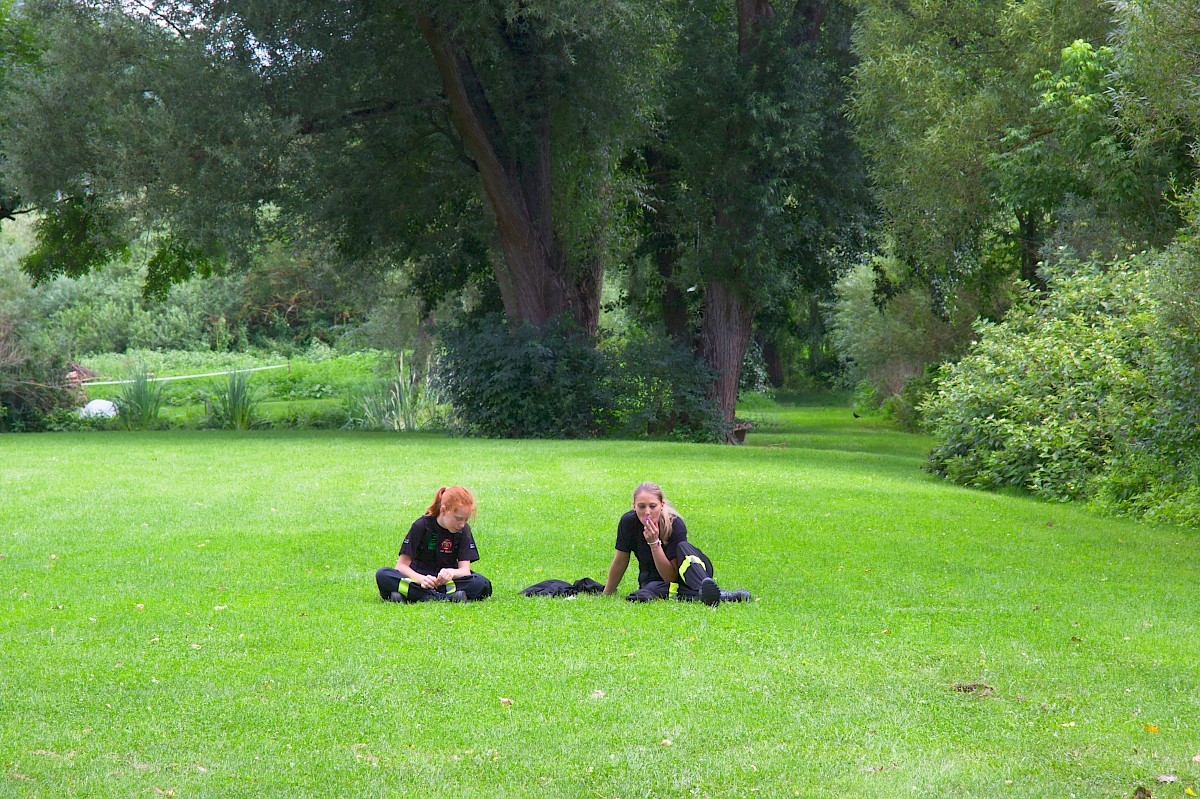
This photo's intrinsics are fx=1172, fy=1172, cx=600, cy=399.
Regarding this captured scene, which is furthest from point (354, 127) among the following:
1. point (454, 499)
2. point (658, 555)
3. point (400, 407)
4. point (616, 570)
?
point (658, 555)

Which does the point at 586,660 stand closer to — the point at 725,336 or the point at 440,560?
the point at 440,560

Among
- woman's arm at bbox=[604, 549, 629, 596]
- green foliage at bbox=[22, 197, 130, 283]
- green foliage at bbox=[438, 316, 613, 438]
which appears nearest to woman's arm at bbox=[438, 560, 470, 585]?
woman's arm at bbox=[604, 549, 629, 596]

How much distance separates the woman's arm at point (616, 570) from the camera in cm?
749

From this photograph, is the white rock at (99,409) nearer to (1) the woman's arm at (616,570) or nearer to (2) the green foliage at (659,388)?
(2) the green foliage at (659,388)

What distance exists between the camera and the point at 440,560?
7434 millimetres

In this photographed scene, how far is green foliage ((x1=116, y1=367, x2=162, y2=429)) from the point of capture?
2591 centimetres

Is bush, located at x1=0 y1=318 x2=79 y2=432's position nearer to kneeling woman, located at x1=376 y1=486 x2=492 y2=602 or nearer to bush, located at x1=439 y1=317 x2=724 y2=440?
bush, located at x1=439 y1=317 x2=724 y2=440

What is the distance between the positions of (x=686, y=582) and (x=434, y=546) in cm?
161

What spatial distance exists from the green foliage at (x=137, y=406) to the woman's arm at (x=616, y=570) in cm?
2094

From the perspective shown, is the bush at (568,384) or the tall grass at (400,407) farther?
the tall grass at (400,407)

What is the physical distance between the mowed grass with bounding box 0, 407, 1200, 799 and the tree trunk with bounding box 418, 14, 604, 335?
1074cm

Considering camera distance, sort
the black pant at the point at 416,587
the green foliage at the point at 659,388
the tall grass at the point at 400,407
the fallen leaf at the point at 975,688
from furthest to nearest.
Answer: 1. the tall grass at the point at 400,407
2. the green foliage at the point at 659,388
3. the black pant at the point at 416,587
4. the fallen leaf at the point at 975,688

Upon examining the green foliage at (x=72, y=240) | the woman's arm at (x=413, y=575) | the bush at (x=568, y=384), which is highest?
the green foliage at (x=72, y=240)

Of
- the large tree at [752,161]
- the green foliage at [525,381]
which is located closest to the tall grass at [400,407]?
the green foliage at [525,381]
